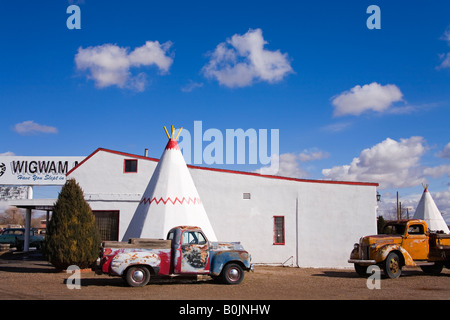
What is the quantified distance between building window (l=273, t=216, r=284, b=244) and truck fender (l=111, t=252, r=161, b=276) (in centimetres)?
824

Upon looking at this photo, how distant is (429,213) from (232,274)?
2410 cm

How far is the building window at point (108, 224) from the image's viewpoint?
18609 millimetres

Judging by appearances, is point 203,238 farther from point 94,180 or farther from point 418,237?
point 94,180

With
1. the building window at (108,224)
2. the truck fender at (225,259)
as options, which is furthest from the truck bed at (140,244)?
the building window at (108,224)

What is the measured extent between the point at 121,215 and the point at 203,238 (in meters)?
8.11

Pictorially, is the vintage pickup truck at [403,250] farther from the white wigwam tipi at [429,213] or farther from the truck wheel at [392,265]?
the white wigwam tipi at [429,213]

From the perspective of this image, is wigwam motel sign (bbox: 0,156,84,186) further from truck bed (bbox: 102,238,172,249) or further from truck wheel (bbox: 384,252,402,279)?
truck wheel (bbox: 384,252,402,279)

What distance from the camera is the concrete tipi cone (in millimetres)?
13883

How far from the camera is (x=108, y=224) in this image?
18.8m

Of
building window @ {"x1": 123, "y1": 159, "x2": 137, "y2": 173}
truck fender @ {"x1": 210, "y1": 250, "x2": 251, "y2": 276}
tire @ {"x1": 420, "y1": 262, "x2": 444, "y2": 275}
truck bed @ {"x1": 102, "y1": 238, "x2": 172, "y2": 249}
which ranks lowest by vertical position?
tire @ {"x1": 420, "y1": 262, "x2": 444, "y2": 275}

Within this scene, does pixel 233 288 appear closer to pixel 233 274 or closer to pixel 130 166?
pixel 233 274

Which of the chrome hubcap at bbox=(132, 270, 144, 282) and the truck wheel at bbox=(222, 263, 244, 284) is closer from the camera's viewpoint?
the chrome hubcap at bbox=(132, 270, 144, 282)

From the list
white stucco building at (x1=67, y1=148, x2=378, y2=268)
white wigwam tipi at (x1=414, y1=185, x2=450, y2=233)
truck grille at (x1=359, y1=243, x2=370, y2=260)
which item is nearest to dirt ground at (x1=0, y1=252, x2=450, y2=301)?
truck grille at (x1=359, y1=243, x2=370, y2=260)

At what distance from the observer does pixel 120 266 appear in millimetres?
10711
